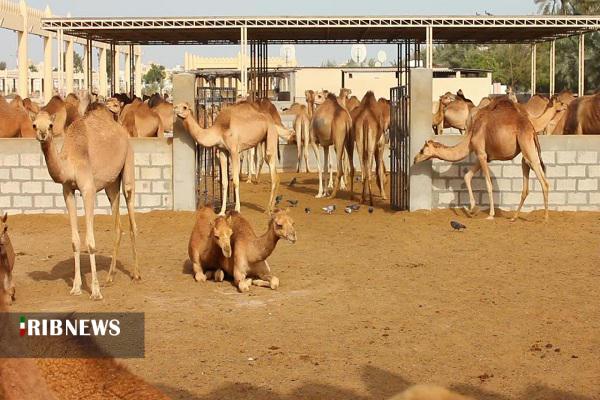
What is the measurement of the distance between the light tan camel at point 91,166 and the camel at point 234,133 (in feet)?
15.9

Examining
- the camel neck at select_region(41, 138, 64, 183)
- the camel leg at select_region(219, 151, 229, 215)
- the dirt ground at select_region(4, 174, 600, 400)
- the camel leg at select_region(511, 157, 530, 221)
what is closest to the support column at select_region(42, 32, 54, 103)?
the camel leg at select_region(219, 151, 229, 215)

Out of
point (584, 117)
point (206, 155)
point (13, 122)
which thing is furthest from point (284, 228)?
point (584, 117)

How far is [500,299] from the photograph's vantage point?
9586 millimetres

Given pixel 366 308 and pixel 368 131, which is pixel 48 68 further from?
pixel 366 308

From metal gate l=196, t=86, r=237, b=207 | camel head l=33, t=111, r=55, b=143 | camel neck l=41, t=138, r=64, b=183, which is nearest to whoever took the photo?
camel head l=33, t=111, r=55, b=143

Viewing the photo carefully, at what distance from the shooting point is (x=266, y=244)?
32.4ft

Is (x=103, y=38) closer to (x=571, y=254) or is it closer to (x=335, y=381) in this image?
(x=571, y=254)

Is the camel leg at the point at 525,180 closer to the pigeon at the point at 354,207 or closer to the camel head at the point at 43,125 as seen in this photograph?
the pigeon at the point at 354,207

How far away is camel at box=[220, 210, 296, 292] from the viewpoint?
31.7 feet

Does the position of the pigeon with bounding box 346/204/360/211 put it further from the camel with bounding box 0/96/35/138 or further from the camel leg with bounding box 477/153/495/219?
the camel with bounding box 0/96/35/138

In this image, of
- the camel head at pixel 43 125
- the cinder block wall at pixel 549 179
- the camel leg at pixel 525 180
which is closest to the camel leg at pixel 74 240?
the camel head at pixel 43 125

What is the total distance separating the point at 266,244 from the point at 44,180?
22.3ft

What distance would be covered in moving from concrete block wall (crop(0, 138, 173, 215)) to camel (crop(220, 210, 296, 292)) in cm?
569

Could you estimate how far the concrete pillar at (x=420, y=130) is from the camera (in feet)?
52.4
